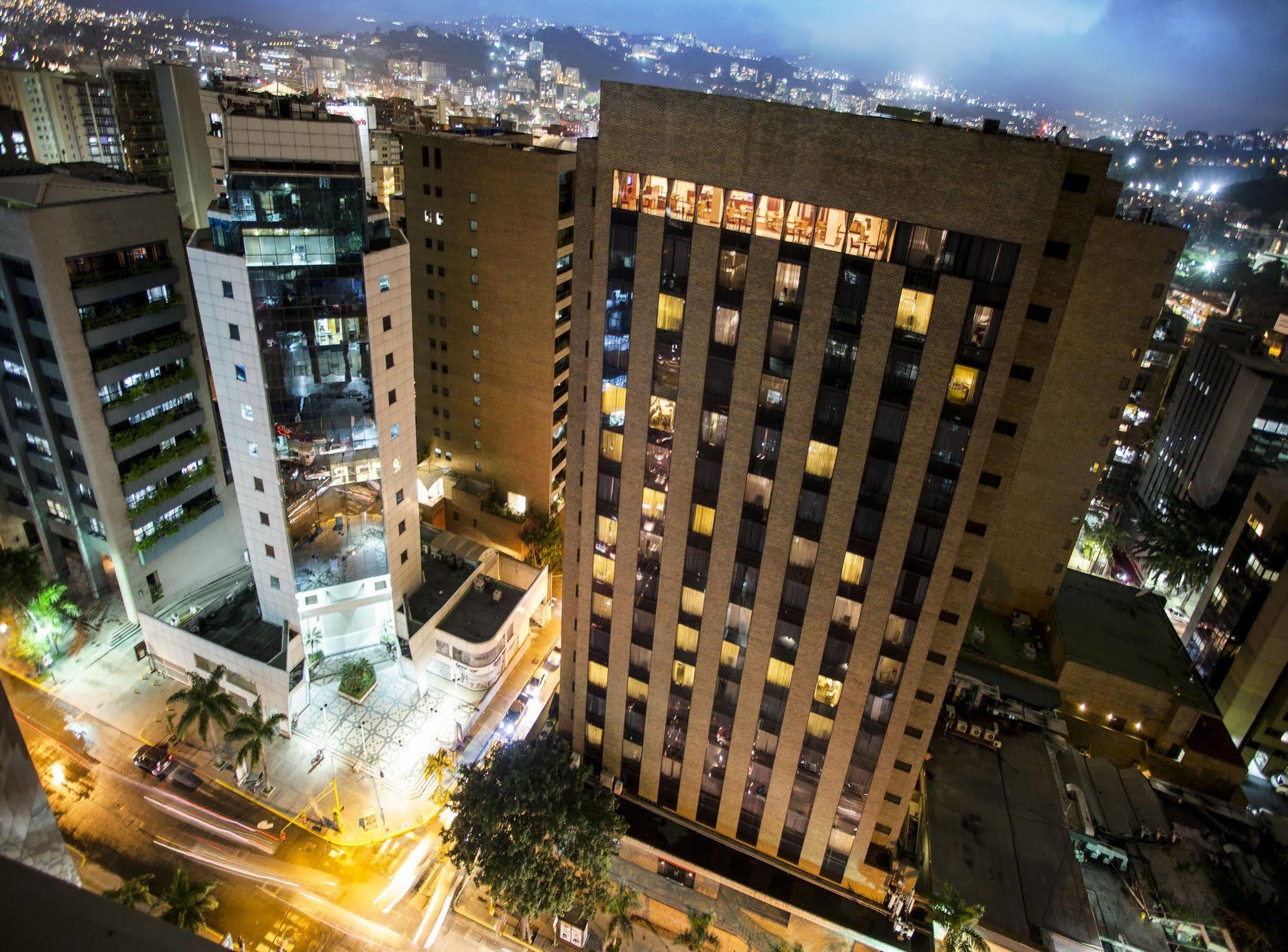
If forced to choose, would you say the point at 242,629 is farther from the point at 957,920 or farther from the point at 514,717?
the point at 957,920

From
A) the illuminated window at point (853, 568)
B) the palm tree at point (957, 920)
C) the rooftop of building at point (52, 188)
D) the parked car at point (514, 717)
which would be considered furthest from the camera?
the parked car at point (514, 717)

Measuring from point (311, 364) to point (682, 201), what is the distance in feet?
103

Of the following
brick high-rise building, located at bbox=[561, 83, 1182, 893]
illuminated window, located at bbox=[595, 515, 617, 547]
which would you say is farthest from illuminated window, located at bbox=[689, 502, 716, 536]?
illuminated window, located at bbox=[595, 515, 617, 547]

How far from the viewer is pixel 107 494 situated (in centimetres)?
6188

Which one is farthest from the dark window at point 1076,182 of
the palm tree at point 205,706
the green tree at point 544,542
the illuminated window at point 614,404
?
the palm tree at point 205,706

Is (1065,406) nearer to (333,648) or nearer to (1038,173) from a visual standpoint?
(1038,173)

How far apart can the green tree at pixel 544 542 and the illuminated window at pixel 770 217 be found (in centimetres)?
4903

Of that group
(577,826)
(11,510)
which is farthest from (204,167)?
(577,826)

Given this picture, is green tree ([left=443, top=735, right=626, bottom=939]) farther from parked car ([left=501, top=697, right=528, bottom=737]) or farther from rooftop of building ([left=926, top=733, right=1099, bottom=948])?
rooftop of building ([left=926, top=733, right=1099, bottom=948])

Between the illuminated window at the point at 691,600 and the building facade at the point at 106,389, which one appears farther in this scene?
the building facade at the point at 106,389

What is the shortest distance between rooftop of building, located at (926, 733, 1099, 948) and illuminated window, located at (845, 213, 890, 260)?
37.8 m

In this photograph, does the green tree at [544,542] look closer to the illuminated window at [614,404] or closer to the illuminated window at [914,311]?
the illuminated window at [614,404]

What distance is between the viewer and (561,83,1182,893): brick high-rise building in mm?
33406

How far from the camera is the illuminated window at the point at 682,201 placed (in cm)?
3672
